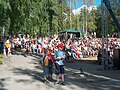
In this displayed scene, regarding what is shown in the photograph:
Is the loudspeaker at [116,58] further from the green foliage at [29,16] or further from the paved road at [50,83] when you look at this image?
the green foliage at [29,16]

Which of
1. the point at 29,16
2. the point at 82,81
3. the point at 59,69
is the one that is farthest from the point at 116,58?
the point at 29,16

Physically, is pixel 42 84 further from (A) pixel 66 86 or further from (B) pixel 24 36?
(B) pixel 24 36

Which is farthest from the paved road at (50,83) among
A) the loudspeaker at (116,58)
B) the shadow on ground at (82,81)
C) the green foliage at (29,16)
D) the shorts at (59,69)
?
the green foliage at (29,16)

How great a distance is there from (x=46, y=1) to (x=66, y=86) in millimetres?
14299

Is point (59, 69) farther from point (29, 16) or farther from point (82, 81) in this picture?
point (29, 16)

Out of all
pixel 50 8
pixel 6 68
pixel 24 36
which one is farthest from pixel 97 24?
pixel 6 68

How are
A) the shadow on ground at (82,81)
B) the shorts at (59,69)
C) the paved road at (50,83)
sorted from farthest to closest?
the shorts at (59,69)
the shadow on ground at (82,81)
the paved road at (50,83)

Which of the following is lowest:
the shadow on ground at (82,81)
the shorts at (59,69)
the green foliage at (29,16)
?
the shadow on ground at (82,81)

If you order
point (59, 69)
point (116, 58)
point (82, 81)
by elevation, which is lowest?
point (82, 81)

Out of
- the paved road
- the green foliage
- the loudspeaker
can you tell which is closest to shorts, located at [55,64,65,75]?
the paved road

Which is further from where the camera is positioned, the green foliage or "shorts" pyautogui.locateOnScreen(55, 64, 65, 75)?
the green foliage

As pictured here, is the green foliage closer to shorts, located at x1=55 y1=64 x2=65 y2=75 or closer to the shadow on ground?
the shadow on ground

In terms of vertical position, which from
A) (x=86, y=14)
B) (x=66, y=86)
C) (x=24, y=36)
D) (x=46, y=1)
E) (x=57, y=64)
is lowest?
(x=66, y=86)

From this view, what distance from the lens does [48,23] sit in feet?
90.1
